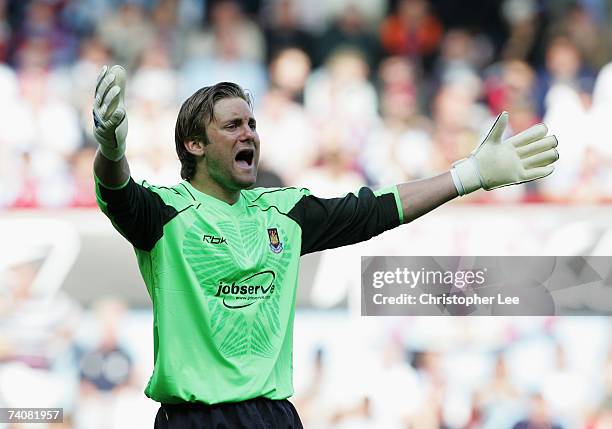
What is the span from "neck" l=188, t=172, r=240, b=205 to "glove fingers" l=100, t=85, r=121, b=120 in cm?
67

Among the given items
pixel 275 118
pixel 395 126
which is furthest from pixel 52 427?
pixel 395 126

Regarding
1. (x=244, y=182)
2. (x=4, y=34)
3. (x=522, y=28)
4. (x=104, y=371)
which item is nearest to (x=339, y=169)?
(x=522, y=28)

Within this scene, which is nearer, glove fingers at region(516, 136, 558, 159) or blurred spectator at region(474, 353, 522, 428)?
glove fingers at region(516, 136, 558, 159)

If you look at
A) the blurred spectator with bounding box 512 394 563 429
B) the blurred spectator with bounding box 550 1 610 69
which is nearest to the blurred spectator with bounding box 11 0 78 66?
the blurred spectator with bounding box 550 1 610 69

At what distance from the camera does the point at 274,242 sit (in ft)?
13.2

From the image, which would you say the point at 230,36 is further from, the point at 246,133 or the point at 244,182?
the point at 244,182

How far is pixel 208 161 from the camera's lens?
4078mm

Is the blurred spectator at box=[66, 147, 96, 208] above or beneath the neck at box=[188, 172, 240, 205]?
above

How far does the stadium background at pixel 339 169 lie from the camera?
336 inches

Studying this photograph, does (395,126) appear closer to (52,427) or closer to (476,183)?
(52,427)

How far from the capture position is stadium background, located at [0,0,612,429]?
336 inches

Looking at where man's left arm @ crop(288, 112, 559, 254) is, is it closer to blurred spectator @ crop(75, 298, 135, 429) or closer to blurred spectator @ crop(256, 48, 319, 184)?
blurred spectator @ crop(75, 298, 135, 429)

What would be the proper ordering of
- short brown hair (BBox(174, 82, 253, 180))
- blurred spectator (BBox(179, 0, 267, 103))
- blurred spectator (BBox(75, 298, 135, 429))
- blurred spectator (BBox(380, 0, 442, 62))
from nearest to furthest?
short brown hair (BBox(174, 82, 253, 180)) → blurred spectator (BBox(75, 298, 135, 429)) → blurred spectator (BBox(179, 0, 267, 103)) → blurred spectator (BBox(380, 0, 442, 62))

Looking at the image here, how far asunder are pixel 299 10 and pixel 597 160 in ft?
11.1
